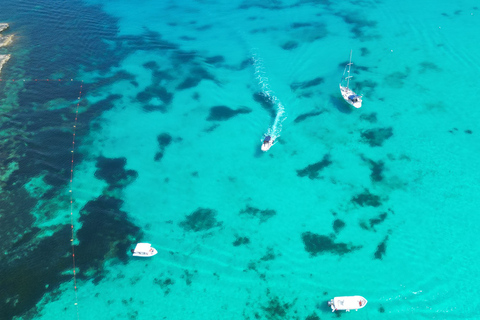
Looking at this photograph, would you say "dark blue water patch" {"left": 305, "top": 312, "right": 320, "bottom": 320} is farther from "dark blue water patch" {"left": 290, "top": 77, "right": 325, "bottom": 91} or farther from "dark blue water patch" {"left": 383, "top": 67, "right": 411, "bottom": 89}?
"dark blue water patch" {"left": 383, "top": 67, "right": 411, "bottom": 89}

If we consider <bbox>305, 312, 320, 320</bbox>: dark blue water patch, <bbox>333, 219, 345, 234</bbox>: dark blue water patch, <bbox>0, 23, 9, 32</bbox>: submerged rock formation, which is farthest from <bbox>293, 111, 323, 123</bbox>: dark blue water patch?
<bbox>0, 23, 9, 32</bbox>: submerged rock formation

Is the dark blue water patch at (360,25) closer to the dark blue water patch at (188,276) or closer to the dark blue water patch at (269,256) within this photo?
the dark blue water patch at (269,256)

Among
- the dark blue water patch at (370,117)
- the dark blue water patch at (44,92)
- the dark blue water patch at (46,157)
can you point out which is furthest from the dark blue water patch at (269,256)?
the dark blue water patch at (44,92)

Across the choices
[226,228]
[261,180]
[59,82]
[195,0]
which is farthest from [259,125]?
[195,0]

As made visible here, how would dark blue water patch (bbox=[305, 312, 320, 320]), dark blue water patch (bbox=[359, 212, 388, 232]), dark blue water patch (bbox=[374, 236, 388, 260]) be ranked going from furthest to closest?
dark blue water patch (bbox=[359, 212, 388, 232]), dark blue water patch (bbox=[374, 236, 388, 260]), dark blue water patch (bbox=[305, 312, 320, 320])

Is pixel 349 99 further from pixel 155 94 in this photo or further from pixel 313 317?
pixel 313 317

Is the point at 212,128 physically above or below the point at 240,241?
above

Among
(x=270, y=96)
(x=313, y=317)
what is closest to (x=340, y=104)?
(x=270, y=96)
